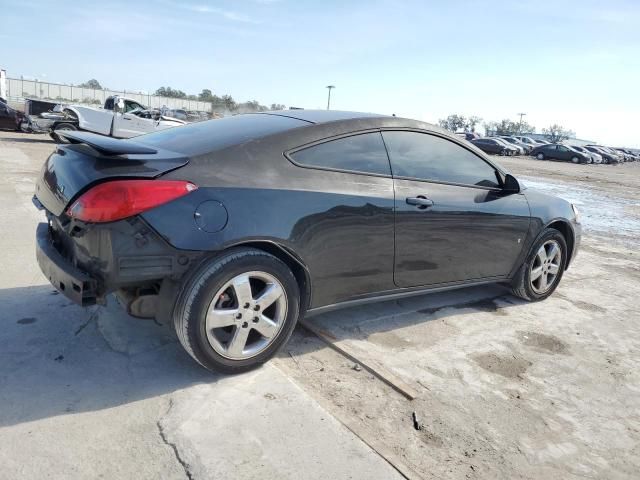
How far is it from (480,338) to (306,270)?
5.47ft

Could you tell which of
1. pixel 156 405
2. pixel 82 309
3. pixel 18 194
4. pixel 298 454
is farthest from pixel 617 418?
pixel 18 194

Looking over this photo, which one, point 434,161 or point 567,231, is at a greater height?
point 434,161

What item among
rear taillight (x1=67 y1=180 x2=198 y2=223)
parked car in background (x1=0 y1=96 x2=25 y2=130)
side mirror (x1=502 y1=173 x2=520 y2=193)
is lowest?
parked car in background (x1=0 y1=96 x2=25 y2=130)

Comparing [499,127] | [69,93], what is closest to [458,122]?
[499,127]

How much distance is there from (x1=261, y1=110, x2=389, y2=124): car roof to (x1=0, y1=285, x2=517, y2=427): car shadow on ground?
5.11 ft

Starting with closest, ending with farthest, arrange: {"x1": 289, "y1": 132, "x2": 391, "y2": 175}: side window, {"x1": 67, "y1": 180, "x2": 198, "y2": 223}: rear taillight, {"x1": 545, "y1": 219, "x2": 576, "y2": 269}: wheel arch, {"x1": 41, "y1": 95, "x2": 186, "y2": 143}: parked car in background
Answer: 1. {"x1": 67, "y1": 180, "x2": 198, "y2": 223}: rear taillight
2. {"x1": 289, "y1": 132, "x2": 391, "y2": 175}: side window
3. {"x1": 545, "y1": 219, "x2": 576, "y2": 269}: wheel arch
4. {"x1": 41, "y1": 95, "x2": 186, "y2": 143}: parked car in background

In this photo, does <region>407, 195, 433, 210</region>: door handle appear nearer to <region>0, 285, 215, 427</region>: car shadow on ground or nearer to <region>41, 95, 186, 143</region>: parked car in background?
<region>0, 285, 215, 427</region>: car shadow on ground

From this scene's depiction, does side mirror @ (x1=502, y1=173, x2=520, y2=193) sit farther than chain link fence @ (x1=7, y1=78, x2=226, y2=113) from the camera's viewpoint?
No

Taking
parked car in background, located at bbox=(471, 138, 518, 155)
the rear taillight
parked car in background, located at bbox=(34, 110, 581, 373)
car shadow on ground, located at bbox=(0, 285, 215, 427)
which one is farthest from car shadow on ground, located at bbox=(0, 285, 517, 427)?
parked car in background, located at bbox=(471, 138, 518, 155)

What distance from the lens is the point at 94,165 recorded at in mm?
2855

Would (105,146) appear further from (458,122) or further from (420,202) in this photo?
(458,122)

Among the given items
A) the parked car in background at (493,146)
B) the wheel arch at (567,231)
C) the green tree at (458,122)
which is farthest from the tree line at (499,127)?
the wheel arch at (567,231)

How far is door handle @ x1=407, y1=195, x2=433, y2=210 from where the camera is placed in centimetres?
374

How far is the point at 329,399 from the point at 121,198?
5.25 ft
